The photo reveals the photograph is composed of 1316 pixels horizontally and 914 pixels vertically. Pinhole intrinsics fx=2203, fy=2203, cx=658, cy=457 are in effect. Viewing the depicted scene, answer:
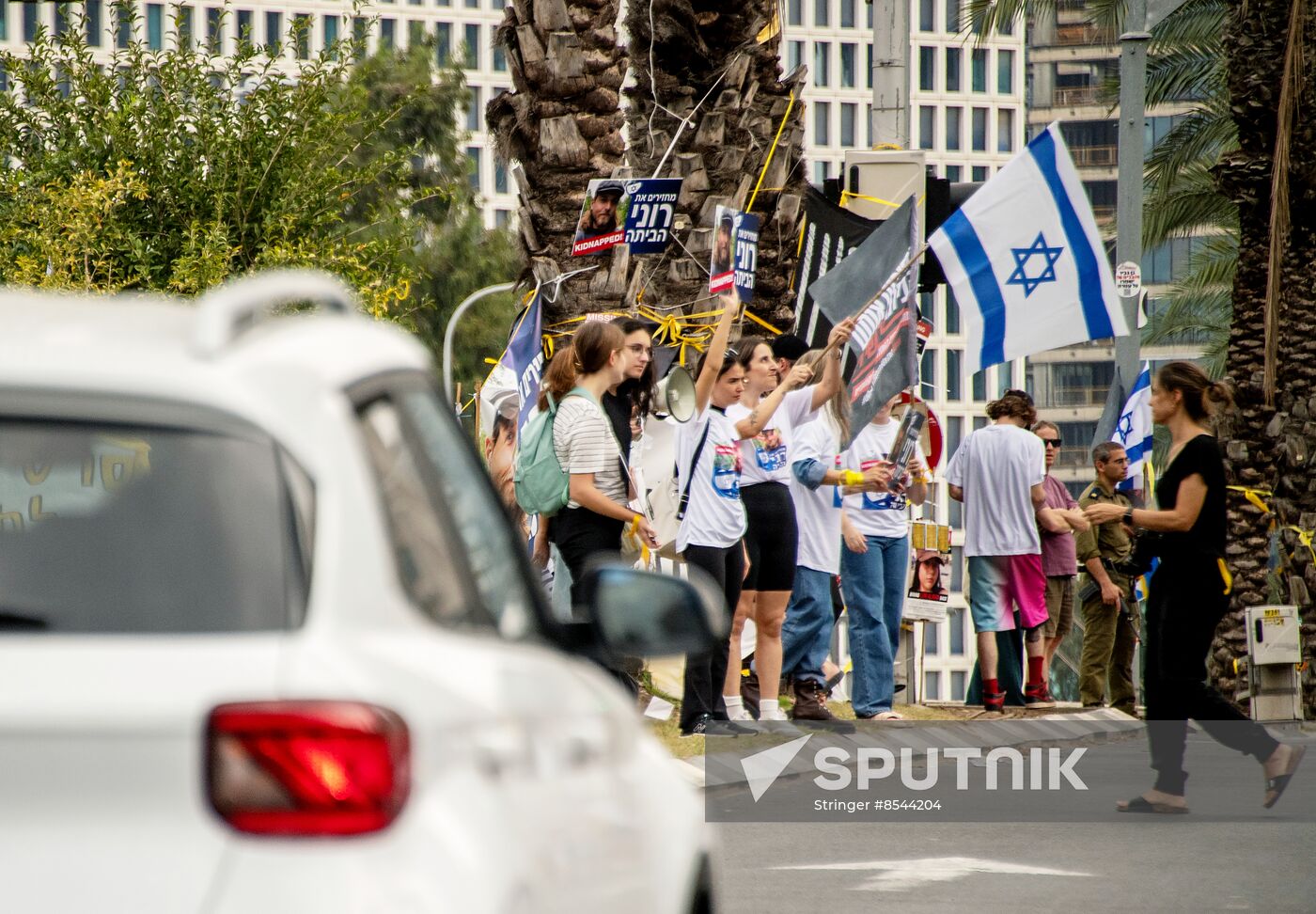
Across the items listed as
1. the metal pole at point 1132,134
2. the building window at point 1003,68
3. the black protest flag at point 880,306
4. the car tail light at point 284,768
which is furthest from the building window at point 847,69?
the car tail light at point 284,768

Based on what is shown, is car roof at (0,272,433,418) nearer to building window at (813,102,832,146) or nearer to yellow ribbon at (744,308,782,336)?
yellow ribbon at (744,308,782,336)

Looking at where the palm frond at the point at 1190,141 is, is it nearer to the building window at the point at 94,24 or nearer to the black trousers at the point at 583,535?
the black trousers at the point at 583,535

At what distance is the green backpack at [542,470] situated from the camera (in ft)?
30.8

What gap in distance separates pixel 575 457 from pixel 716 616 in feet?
20.0

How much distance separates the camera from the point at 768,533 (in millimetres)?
11008

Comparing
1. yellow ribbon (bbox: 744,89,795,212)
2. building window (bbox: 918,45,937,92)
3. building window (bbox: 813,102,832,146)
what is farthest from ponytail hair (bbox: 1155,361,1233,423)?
building window (bbox: 918,45,937,92)

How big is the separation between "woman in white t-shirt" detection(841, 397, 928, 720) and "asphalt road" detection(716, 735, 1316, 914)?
2.27 metres

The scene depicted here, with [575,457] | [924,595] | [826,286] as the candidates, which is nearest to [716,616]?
[575,457]

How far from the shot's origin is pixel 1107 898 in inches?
273

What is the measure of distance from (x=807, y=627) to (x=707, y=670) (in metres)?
1.36

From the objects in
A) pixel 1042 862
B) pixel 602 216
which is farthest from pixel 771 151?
pixel 1042 862

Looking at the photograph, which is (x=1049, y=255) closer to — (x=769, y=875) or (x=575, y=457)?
(x=575, y=457)

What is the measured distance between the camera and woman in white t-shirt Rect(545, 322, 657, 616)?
30.5ft

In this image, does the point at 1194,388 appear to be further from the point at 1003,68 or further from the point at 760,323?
the point at 1003,68
